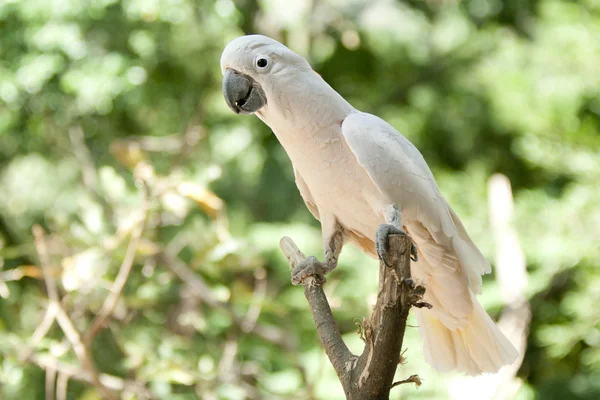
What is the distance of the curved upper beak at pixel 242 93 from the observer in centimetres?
128

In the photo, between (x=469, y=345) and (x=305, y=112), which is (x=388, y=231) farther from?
(x=469, y=345)

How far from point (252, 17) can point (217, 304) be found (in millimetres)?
1608

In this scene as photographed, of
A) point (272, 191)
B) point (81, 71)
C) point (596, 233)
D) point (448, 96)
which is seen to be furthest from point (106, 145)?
point (596, 233)

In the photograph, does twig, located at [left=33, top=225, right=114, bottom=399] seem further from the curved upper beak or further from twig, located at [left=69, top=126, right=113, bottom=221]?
the curved upper beak

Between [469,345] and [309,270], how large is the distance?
1.26ft

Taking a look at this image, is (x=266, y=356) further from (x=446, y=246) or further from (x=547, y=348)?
(x=446, y=246)

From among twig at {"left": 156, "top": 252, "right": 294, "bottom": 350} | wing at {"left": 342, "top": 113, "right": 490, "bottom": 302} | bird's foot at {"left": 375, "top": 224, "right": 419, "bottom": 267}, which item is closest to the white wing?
wing at {"left": 342, "top": 113, "right": 490, "bottom": 302}

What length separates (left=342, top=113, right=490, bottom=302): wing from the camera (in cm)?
123

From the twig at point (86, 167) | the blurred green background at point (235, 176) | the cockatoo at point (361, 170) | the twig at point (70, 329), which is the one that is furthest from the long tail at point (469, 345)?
the twig at point (86, 167)

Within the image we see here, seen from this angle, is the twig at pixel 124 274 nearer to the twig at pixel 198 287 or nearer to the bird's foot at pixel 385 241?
the twig at pixel 198 287

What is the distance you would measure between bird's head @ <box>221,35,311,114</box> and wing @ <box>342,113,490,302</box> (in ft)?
0.53

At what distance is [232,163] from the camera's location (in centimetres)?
333

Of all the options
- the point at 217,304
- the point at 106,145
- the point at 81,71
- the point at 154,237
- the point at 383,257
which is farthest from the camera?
the point at 106,145

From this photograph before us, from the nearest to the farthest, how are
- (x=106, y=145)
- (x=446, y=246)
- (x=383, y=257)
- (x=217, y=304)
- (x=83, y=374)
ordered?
(x=383, y=257) → (x=446, y=246) → (x=83, y=374) → (x=217, y=304) → (x=106, y=145)
